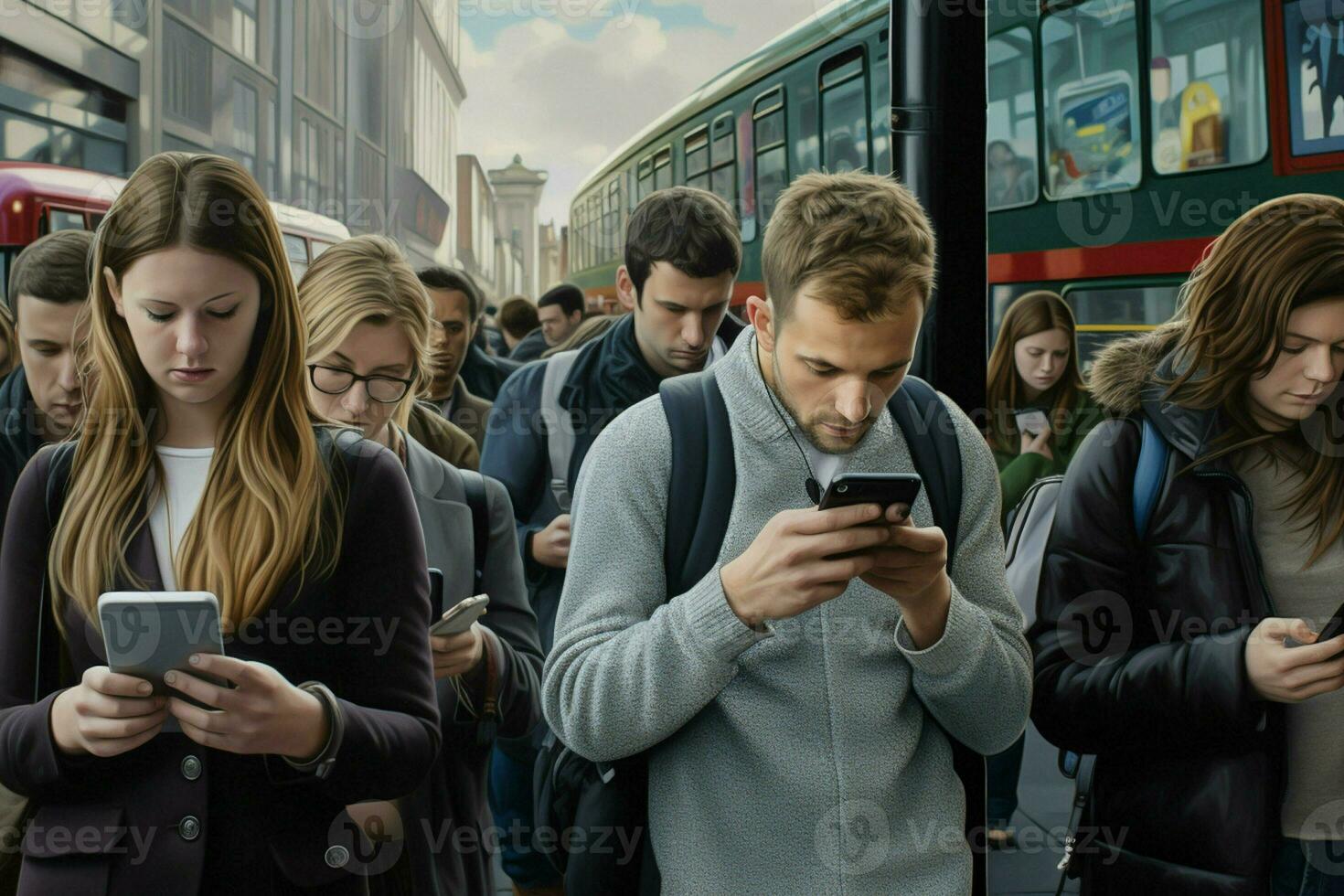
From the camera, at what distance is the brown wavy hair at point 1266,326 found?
2.43m

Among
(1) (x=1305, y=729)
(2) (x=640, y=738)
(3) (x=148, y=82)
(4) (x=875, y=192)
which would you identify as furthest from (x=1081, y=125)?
(3) (x=148, y=82)

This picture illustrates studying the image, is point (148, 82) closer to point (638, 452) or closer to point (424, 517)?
Result: point (424, 517)

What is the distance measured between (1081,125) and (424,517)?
15.0 ft

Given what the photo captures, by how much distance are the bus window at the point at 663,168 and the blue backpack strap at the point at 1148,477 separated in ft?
20.8

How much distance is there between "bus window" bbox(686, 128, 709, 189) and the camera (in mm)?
8008

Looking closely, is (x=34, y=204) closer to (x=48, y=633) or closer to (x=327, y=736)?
(x=48, y=633)

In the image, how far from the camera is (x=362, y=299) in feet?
8.24

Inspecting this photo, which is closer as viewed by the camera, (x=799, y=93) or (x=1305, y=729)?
(x=1305, y=729)

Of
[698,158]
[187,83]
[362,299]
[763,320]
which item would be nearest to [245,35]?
[187,83]

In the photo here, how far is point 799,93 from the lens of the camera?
7090 millimetres

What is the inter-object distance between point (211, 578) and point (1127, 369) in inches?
65.3

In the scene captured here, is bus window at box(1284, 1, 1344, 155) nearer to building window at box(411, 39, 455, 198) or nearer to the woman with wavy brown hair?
the woman with wavy brown hair

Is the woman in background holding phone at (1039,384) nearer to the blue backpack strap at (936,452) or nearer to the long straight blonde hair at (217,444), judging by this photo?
the blue backpack strap at (936,452)

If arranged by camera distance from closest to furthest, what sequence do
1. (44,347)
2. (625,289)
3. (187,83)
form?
(44,347), (625,289), (187,83)
